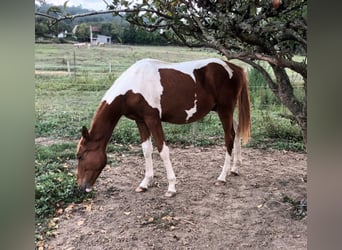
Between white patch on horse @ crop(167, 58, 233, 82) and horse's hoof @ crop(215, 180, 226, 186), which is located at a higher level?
white patch on horse @ crop(167, 58, 233, 82)

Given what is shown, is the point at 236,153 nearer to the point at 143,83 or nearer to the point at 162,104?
the point at 162,104

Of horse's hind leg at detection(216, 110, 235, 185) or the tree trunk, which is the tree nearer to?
the tree trunk

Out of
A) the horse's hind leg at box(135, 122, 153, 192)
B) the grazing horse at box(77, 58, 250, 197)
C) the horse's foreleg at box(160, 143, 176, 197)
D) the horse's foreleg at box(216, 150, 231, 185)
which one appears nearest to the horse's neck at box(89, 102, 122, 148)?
the grazing horse at box(77, 58, 250, 197)

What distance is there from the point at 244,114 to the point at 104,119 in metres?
0.63

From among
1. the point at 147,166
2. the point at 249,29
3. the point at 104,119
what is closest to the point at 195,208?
the point at 147,166

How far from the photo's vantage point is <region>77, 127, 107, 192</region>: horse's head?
1720 millimetres

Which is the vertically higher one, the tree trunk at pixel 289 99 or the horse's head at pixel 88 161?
the tree trunk at pixel 289 99

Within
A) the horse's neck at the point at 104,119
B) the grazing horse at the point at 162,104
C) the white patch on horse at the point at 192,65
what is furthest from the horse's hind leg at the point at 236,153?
the horse's neck at the point at 104,119

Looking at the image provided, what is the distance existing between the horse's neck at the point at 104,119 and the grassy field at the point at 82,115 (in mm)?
26

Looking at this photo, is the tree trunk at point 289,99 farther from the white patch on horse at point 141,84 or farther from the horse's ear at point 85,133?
the horse's ear at point 85,133

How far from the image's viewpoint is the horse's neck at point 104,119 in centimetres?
173
